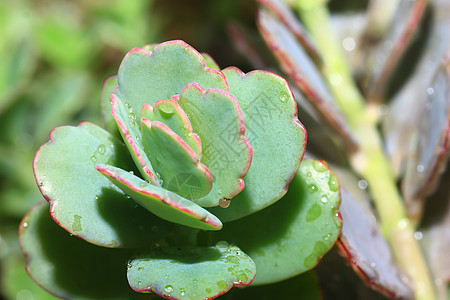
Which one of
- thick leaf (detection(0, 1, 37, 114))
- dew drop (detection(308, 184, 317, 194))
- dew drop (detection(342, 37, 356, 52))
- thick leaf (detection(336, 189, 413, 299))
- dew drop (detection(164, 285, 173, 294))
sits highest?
dew drop (detection(342, 37, 356, 52))

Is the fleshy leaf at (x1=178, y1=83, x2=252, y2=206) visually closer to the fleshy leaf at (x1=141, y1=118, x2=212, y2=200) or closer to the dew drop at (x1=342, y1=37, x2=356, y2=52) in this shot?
the fleshy leaf at (x1=141, y1=118, x2=212, y2=200)

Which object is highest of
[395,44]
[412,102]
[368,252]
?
[395,44]

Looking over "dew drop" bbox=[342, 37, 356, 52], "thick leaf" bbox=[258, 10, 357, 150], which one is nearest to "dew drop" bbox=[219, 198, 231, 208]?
"thick leaf" bbox=[258, 10, 357, 150]

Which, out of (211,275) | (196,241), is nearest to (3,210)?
(196,241)

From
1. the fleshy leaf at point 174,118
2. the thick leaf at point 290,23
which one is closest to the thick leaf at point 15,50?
the thick leaf at point 290,23

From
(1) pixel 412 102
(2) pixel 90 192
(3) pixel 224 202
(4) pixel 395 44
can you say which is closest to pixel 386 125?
(1) pixel 412 102

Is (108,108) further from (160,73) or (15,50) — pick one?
(15,50)
